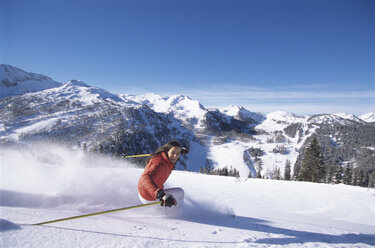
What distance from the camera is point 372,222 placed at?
20.6 ft

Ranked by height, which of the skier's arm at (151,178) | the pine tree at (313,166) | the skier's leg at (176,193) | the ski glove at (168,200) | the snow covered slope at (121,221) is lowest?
the pine tree at (313,166)

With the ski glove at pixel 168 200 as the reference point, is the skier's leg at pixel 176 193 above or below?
below

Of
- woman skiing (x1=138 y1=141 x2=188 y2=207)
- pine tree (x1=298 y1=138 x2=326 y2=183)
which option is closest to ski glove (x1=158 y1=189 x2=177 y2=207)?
woman skiing (x1=138 y1=141 x2=188 y2=207)

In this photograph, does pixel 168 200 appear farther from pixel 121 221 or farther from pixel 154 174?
pixel 121 221

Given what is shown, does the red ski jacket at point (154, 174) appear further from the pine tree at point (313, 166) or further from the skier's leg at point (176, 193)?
the pine tree at point (313, 166)

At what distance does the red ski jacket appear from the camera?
3635 millimetres

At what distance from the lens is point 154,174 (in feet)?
12.7

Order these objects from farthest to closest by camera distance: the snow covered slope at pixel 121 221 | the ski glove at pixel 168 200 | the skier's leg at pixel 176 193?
the skier's leg at pixel 176 193
the ski glove at pixel 168 200
the snow covered slope at pixel 121 221

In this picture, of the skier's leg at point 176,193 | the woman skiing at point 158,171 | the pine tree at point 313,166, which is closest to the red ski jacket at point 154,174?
the woman skiing at point 158,171

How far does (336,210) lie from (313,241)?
5374 mm

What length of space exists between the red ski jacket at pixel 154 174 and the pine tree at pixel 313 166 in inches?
1412

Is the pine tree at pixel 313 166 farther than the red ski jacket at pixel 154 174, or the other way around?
the pine tree at pixel 313 166

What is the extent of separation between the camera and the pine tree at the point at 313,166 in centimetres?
3145

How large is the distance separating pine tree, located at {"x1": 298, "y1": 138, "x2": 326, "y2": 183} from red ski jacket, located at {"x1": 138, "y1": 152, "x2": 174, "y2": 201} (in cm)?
3586
